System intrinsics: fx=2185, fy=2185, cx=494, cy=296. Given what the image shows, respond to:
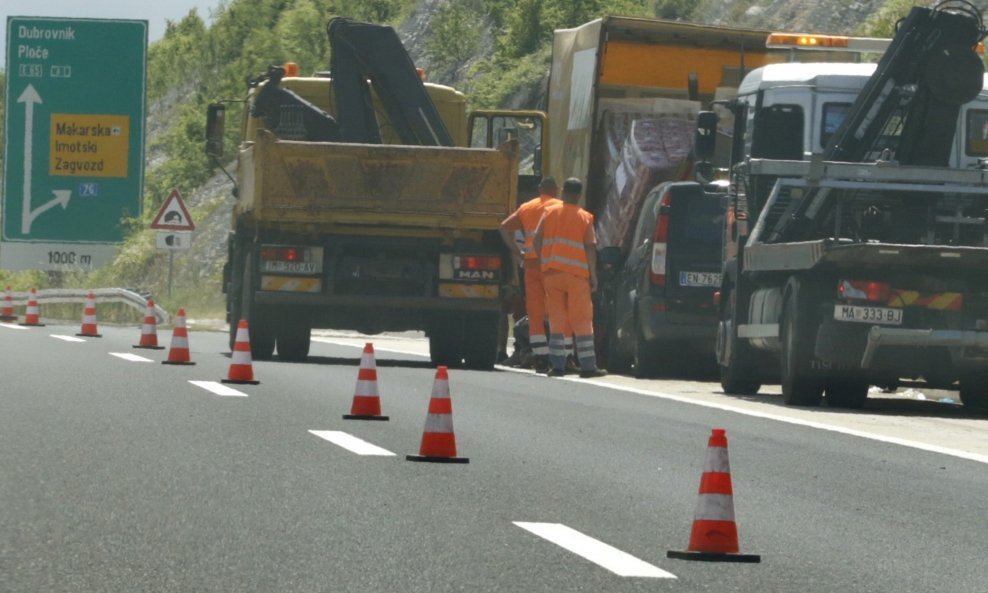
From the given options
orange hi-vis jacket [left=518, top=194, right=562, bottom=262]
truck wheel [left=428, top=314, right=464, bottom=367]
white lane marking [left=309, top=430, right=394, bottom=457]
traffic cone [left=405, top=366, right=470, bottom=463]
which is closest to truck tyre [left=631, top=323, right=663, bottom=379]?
orange hi-vis jacket [left=518, top=194, right=562, bottom=262]

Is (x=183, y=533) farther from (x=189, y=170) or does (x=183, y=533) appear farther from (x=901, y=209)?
(x=189, y=170)

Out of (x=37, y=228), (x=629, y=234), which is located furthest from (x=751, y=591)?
(x=37, y=228)

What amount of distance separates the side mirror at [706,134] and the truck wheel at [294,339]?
5.06 metres

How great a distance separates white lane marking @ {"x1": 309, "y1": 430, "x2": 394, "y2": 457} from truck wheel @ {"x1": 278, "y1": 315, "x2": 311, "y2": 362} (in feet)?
29.7

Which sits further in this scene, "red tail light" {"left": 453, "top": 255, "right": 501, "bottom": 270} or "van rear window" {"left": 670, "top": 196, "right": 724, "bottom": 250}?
"red tail light" {"left": 453, "top": 255, "right": 501, "bottom": 270}

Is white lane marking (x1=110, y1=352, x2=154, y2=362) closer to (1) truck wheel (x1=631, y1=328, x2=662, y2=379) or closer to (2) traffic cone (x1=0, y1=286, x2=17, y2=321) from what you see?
(1) truck wheel (x1=631, y1=328, x2=662, y2=379)

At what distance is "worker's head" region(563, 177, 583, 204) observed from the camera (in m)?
20.0

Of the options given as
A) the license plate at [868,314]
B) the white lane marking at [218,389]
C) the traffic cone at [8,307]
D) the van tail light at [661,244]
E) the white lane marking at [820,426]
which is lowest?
the traffic cone at [8,307]

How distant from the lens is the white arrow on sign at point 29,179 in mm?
39469

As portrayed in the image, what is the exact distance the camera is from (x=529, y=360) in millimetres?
23031

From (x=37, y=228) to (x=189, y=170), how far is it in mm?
29124

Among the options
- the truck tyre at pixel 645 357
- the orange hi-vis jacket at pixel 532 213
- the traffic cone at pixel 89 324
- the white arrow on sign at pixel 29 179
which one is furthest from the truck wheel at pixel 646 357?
the white arrow on sign at pixel 29 179

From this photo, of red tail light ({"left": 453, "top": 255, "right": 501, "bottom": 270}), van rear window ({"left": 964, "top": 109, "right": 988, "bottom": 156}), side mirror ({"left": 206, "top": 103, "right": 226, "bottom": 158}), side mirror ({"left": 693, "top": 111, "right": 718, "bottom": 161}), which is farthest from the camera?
side mirror ({"left": 206, "top": 103, "right": 226, "bottom": 158})

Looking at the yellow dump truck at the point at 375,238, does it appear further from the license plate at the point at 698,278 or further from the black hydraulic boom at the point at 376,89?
the license plate at the point at 698,278
